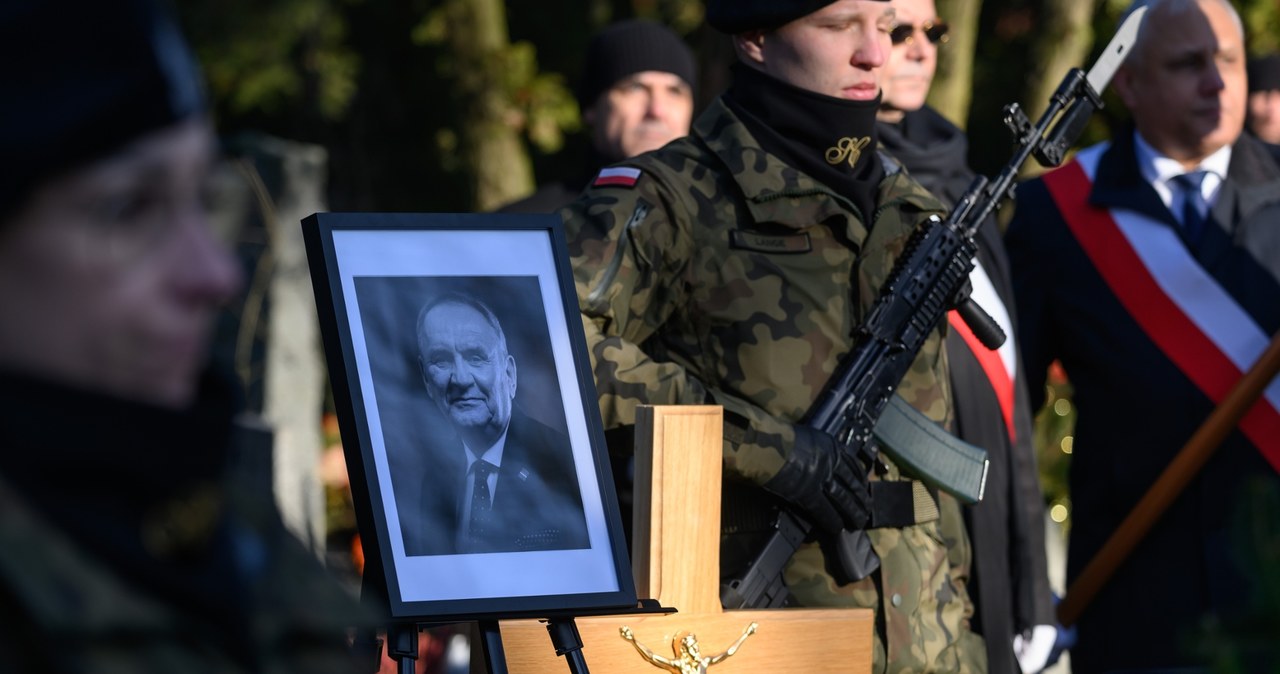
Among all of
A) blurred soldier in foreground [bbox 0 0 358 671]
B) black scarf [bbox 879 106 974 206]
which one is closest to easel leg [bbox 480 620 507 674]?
blurred soldier in foreground [bbox 0 0 358 671]

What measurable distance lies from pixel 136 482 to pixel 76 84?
0.28 meters

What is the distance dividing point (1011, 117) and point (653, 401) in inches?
43.9

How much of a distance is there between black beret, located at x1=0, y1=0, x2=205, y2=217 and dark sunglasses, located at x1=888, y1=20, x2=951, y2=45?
10.8 ft

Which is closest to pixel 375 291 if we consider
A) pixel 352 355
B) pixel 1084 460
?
pixel 352 355

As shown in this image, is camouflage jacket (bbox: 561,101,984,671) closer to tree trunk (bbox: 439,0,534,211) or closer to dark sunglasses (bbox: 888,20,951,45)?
dark sunglasses (bbox: 888,20,951,45)

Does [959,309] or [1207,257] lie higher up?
[1207,257]

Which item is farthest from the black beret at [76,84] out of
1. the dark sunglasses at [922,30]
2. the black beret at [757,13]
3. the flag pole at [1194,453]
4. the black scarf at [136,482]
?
the flag pole at [1194,453]

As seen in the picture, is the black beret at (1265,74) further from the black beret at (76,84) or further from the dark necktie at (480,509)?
the black beret at (76,84)

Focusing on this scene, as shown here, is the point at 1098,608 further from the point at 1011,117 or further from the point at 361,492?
the point at 361,492

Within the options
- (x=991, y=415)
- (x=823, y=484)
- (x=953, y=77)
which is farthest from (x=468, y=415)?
(x=953, y=77)

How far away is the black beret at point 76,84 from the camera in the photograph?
1.33 m

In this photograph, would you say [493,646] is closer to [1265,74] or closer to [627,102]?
[627,102]

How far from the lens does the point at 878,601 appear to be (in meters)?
3.44

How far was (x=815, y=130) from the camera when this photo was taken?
11.8 feet
